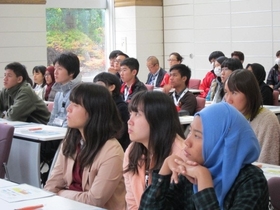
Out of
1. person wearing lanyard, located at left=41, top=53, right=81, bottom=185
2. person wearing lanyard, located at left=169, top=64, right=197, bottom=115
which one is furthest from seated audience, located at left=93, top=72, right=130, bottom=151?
person wearing lanyard, located at left=169, top=64, right=197, bottom=115

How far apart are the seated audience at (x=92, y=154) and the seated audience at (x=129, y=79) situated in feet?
12.0

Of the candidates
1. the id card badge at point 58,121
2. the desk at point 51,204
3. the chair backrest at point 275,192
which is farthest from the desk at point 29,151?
the chair backrest at point 275,192

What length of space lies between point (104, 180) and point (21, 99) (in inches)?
125

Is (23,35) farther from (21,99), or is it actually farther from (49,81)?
(21,99)

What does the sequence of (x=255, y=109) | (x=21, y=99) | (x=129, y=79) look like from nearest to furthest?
1. (x=255, y=109)
2. (x=21, y=99)
3. (x=129, y=79)

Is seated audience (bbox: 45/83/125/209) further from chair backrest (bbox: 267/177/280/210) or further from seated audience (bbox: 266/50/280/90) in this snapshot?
seated audience (bbox: 266/50/280/90)

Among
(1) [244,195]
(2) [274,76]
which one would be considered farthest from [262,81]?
(1) [244,195]

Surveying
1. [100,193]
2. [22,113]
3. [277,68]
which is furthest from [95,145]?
[277,68]

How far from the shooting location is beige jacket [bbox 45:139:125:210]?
10.5 ft

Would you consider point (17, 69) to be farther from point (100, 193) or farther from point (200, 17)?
point (200, 17)

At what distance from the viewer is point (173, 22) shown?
12656 mm

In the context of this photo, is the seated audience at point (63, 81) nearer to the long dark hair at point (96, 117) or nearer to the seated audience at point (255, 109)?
the seated audience at point (255, 109)

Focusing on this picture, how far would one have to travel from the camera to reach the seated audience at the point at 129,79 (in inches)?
282

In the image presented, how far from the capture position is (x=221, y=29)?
1172 cm
